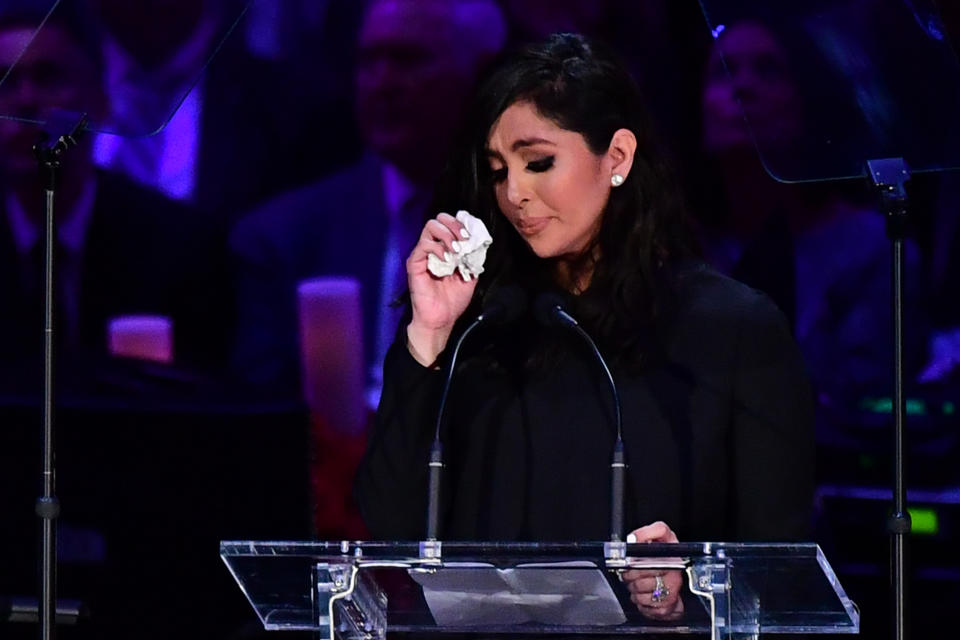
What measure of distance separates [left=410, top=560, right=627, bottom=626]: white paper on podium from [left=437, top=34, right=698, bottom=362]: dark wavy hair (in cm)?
98

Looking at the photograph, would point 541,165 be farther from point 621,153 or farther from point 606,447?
point 606,447

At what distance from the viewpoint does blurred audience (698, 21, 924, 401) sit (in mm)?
3582

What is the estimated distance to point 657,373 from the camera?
279 centimetres

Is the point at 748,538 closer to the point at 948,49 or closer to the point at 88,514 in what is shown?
the point at 948,49

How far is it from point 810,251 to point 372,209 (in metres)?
1.04

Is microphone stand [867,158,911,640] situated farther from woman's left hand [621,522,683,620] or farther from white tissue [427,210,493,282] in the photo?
woman's left hand [621,522,683,620]

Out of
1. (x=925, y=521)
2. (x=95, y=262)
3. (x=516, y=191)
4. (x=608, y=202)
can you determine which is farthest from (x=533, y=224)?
(x=95, y=262)

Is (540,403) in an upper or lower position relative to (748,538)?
upper

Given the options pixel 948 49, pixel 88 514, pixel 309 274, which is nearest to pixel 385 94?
pixel 309 274

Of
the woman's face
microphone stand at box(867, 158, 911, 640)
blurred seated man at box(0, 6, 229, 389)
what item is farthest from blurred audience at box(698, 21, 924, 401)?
blurred seated man at box(0, 6, 229, 389)

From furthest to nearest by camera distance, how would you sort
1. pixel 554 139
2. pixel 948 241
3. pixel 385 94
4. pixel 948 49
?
1. pixel 385 94
2. pixel 948 241
3. pixel 554 139
4. pixel 948 49

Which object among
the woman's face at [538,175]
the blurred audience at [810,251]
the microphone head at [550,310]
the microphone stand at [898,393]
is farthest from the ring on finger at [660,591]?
the blurred audience at [810,251]

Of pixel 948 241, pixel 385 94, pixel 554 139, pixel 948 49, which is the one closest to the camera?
pixel 948 49

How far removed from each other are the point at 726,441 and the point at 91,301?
1.79m
